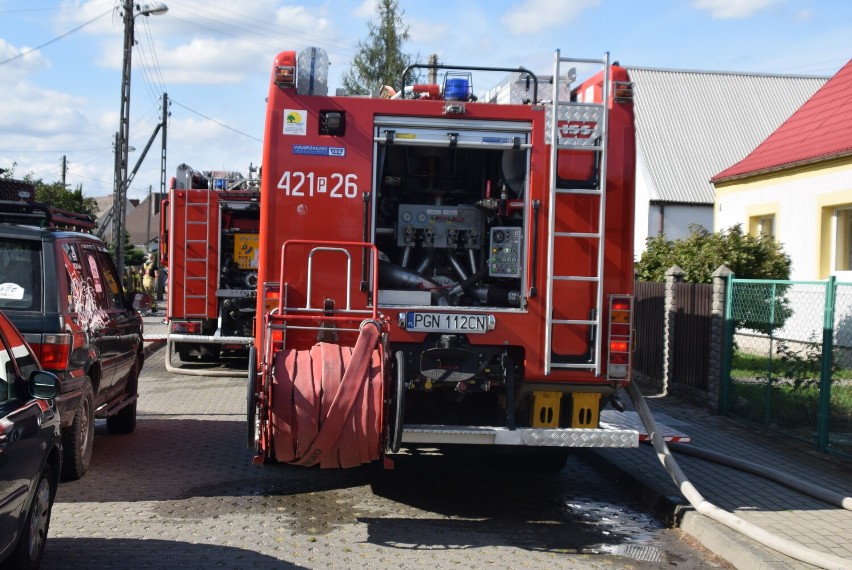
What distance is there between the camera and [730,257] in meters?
15.9

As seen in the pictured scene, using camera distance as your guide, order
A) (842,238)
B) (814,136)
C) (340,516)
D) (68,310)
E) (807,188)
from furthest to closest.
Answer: (814,136)
(807,188)
(842,238)
(68,310)
(340,516)

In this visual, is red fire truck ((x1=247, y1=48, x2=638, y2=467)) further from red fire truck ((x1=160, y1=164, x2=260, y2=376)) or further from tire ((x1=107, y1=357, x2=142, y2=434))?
red fire truck ((x1=160, y1=164, x2=260, y2=376))

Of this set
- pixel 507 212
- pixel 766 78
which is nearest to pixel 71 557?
pixel 507 212

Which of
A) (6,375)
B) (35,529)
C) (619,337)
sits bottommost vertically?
(35,529)

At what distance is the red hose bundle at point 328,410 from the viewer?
20.6ft

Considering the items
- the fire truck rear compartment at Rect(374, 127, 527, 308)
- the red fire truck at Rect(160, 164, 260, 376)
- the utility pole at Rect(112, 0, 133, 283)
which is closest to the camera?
the fire truck rear compartment at Rect(374, 127, 527, 308)

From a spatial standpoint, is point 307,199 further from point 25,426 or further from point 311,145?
point 25,426

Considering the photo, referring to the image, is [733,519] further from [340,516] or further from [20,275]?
[20,275]

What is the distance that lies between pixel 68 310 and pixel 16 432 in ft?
9.14

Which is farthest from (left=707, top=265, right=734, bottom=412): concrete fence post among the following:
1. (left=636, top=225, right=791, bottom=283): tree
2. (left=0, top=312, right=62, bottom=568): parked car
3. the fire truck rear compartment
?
(left=0, top=312, right=62, bottom=568): parked car

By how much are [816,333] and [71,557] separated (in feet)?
26.0

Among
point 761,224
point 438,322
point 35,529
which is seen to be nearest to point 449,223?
point 438,322

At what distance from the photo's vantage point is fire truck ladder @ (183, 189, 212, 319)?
1529 cm

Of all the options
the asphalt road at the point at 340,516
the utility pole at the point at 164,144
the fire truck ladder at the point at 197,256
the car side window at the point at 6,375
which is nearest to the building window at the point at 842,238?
the asphalt road at the point at 340,516
